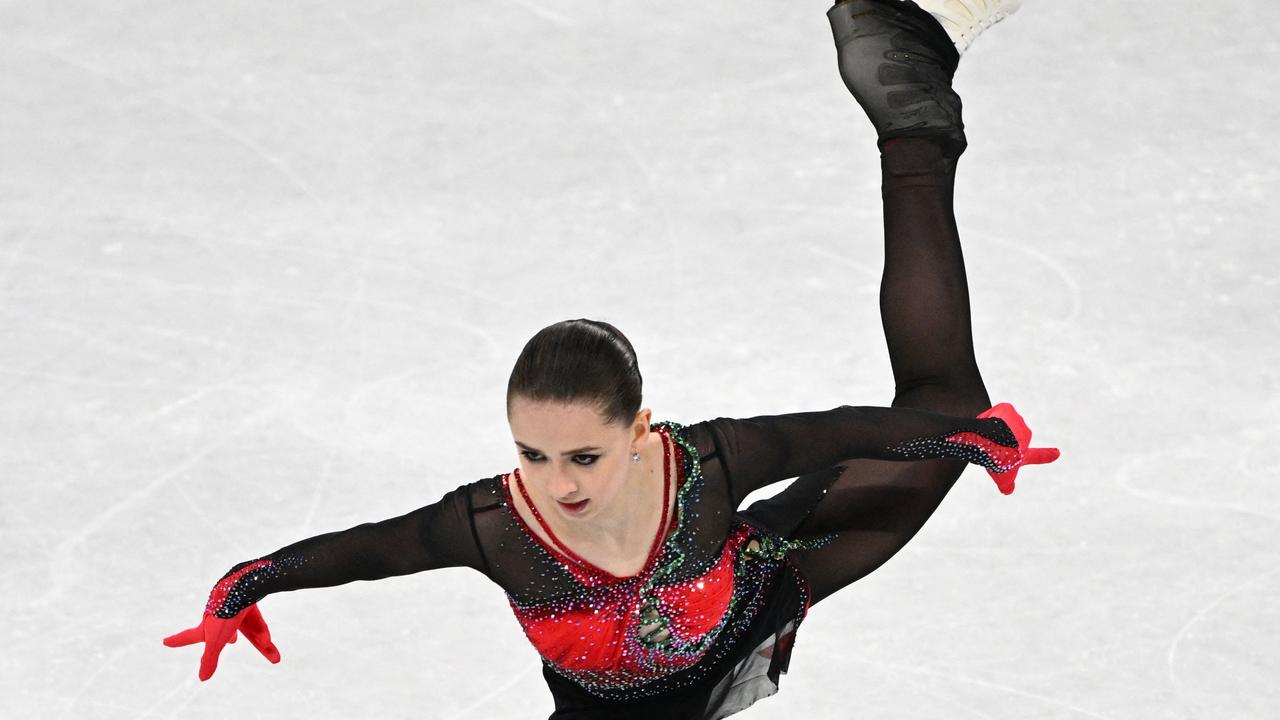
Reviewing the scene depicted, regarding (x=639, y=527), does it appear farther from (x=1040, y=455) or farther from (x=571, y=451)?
(x=1040, y=455)

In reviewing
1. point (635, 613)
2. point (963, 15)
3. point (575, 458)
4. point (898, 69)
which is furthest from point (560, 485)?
point (963, 15)

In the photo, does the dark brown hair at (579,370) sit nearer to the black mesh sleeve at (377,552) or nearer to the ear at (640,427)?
the ear at (640,427)

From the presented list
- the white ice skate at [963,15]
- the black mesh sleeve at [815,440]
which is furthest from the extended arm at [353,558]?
the white ice skate at [963,15]

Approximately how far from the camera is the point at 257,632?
2918 mm

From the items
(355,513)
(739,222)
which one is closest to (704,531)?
(355,513)

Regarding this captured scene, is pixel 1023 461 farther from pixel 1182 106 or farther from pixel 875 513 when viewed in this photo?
pixel 1182 106

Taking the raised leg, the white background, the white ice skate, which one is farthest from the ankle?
the white background

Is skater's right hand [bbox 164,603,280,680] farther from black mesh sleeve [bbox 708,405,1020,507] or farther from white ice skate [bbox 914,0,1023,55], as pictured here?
white ice skate [bbox 914,0,1023,55]

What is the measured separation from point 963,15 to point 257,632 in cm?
179

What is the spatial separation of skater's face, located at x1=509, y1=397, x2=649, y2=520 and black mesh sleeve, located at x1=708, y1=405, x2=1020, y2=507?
0.63 feet

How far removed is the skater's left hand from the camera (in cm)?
303

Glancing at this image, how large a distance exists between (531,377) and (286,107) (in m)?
3.20

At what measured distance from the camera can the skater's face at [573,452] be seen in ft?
8.30

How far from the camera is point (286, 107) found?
548 centimetres
